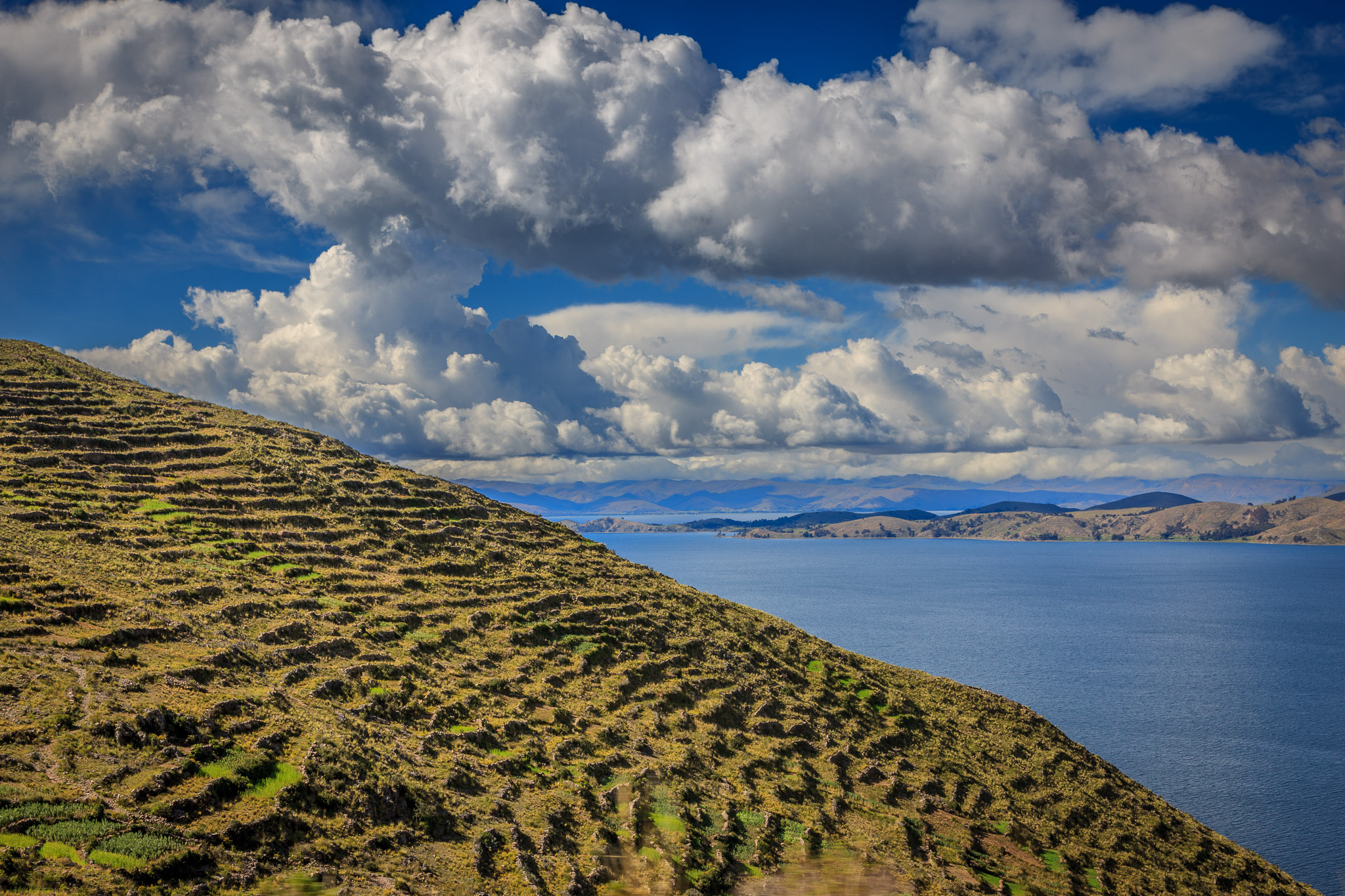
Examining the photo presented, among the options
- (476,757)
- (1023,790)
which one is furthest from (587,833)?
(1023,790)

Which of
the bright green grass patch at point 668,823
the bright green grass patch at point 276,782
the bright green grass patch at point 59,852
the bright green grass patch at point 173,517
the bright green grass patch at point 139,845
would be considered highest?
the bright green grass patch at point 173,517

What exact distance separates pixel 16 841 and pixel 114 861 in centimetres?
291

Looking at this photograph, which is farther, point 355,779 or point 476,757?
point 476,757

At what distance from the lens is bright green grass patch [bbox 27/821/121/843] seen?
25375mm

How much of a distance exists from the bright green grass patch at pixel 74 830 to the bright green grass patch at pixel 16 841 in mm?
293

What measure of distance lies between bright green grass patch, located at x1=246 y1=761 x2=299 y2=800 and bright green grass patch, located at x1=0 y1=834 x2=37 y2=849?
838 centimetres

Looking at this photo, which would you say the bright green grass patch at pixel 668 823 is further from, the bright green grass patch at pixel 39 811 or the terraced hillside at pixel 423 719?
the bright green grass patch at pixel 39 811

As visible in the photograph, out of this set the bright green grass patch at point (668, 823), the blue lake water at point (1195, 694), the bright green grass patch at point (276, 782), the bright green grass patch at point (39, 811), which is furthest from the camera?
the blue lake water at point (1195, 694)

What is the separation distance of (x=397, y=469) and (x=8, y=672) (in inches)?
2327

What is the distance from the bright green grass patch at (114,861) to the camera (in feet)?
82.7

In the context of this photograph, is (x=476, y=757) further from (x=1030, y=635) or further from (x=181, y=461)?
(x=1030, y=635)

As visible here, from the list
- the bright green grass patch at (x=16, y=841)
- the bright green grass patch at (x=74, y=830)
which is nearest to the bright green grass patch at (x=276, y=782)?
the bright green grass patch at (x=74, y=830)

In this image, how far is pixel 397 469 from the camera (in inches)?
3652

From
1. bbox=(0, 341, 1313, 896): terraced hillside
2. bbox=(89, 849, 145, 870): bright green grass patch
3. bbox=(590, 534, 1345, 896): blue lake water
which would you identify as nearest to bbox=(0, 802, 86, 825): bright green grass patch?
bbox=(0, 341, 1313, 896): terraced hillside
